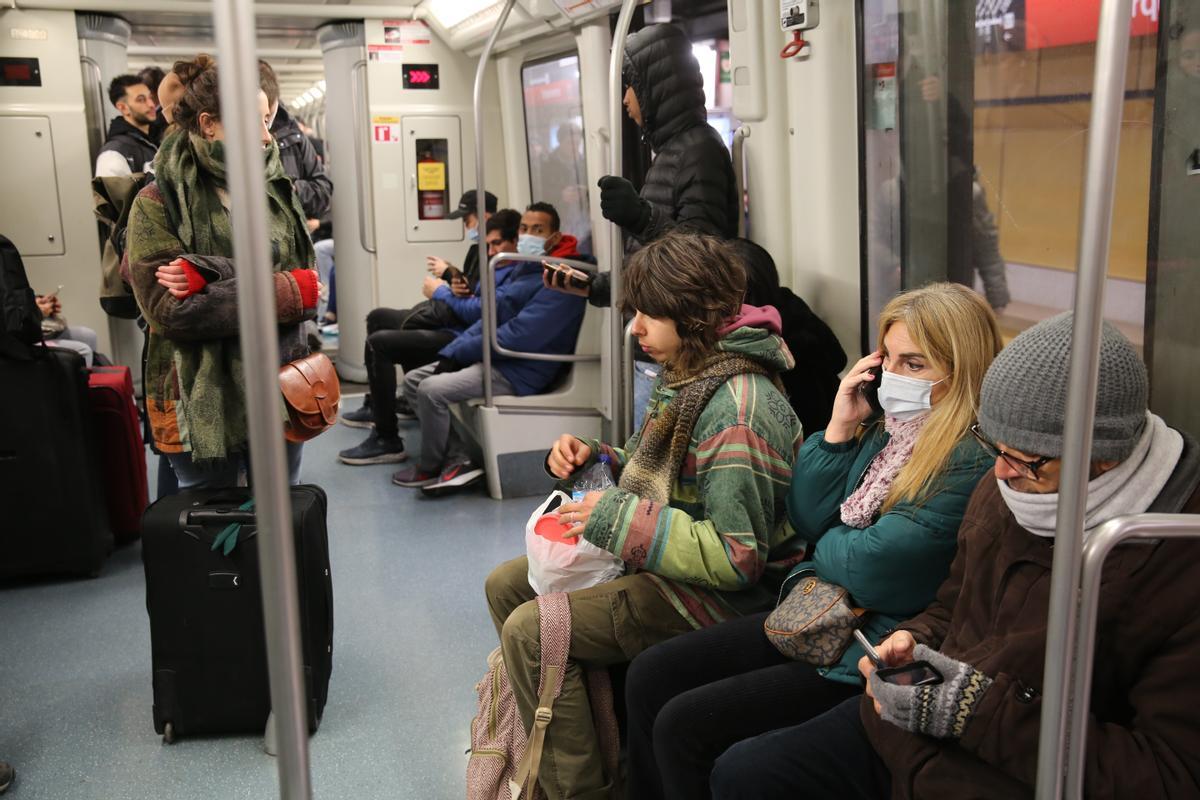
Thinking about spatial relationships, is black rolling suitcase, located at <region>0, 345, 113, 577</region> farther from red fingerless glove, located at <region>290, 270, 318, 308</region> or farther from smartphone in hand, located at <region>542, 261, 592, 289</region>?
smartphone in hand, located at <region>542, 261, 592, 289</region>

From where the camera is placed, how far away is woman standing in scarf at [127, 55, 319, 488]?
3.00 m

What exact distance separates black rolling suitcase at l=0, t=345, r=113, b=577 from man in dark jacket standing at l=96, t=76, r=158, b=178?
2.35m

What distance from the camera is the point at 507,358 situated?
18.4 ft

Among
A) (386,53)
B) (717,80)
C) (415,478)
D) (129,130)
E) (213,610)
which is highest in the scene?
(386,53)

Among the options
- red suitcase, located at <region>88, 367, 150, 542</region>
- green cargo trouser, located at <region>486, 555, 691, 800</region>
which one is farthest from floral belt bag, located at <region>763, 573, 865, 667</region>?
red suitcase, located at <region>88, 367, 150, 542</region>

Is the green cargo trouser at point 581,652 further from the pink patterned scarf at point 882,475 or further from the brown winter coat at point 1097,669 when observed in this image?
the brown winter coat at point 1097,669

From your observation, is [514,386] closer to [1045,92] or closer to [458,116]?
[458,116]

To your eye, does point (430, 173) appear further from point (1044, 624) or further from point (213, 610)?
point (1044, 624)

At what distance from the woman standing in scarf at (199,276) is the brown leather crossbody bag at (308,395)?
12cm

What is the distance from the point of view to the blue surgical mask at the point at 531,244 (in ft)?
18.9

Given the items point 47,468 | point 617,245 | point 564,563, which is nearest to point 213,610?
point 564,563

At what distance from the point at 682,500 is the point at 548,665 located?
487 mm

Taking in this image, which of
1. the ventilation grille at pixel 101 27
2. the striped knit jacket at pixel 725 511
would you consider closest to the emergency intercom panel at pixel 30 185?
the ventilation grille at pixel 101 27

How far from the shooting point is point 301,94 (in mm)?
16391
